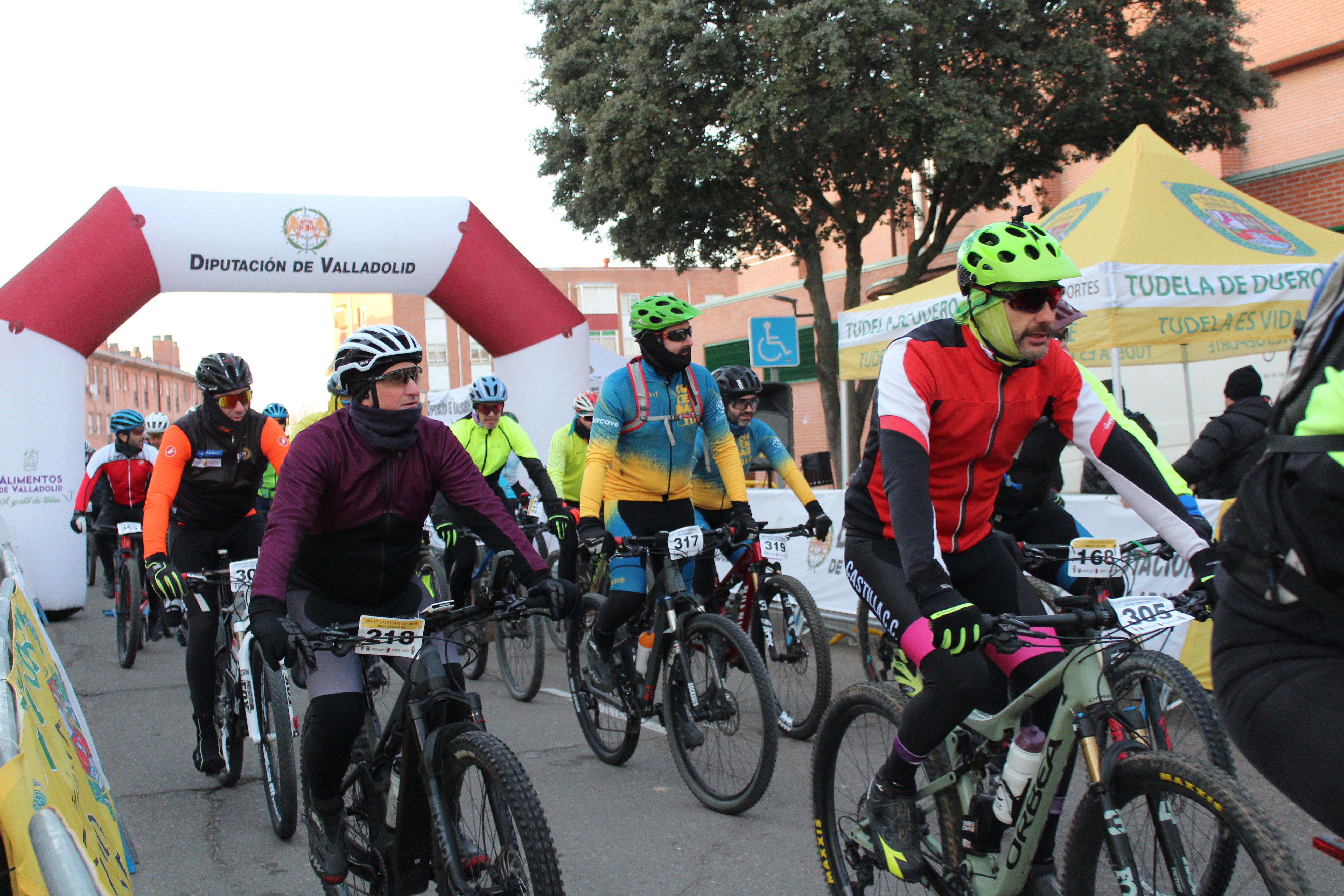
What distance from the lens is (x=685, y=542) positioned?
17.1 feet

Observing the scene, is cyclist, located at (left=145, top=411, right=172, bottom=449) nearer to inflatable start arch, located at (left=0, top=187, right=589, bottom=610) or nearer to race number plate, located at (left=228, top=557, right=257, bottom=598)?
inflatable start arch, located at (left=0, top=187, right=589, bottom=610)

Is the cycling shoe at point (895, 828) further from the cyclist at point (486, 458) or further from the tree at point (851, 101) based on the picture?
the tree at point (851, 101)

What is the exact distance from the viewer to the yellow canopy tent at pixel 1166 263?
27.5 ft

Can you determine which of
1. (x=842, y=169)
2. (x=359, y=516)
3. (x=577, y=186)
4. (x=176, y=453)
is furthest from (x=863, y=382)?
(x=359, y=516)

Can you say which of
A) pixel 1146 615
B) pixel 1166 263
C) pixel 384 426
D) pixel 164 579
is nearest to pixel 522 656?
pixel 164 579

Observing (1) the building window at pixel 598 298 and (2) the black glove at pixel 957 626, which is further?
(1) the building window at pixel 598 298

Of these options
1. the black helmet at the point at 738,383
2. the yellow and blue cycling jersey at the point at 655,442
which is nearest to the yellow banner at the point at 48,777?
the yellow and blue cycling jersey at the point at 655,442

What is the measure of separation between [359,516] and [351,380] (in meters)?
0.44

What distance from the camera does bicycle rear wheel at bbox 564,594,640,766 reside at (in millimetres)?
5578

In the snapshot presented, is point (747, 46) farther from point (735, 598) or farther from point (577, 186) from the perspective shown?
point (735, 598)

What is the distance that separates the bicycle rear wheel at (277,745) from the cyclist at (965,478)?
2.64 m

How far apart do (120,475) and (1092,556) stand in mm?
9562

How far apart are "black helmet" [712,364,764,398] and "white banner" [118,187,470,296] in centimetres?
764

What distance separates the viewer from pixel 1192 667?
6082 millimetres
